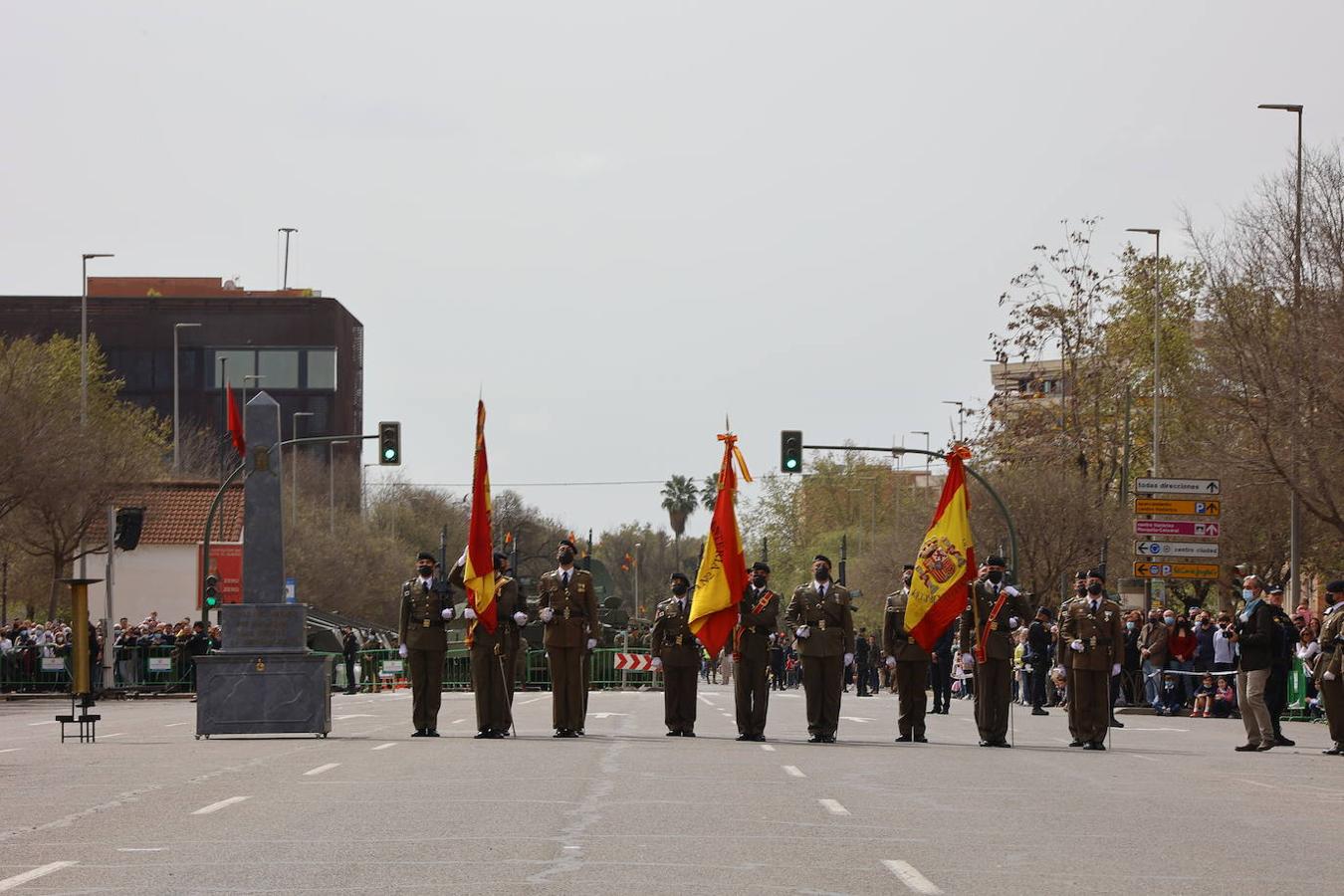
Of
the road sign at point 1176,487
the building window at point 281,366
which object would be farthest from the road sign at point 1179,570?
the building window at point 281,366

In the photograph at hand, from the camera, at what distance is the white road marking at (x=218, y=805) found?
14656mm

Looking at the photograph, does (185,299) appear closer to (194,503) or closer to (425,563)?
(194,503)

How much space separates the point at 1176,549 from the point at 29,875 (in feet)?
101

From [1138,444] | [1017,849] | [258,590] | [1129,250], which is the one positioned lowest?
[1017,849]

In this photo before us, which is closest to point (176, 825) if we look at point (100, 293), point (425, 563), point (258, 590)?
point (425, 563)

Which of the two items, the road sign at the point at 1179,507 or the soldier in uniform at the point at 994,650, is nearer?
the soldier in uniform at the point at 994,650

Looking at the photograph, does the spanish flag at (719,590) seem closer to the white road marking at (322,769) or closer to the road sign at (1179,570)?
the white road marking at (322,769)

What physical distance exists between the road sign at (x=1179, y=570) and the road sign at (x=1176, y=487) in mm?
1408

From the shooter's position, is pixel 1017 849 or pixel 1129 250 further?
pixel 1129 250

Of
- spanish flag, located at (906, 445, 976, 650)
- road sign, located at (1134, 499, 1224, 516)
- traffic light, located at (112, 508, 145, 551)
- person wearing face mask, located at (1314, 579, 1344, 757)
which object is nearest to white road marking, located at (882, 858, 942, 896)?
spanish flag, located at (906, 445, 976, 650)

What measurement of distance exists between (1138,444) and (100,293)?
68559 mm

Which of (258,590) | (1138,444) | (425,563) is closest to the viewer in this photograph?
(425,563)

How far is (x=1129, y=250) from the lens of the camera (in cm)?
6481

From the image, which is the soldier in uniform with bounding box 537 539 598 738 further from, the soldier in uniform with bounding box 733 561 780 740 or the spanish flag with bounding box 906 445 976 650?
the spanish flag with bounding box 906 445 976 650
